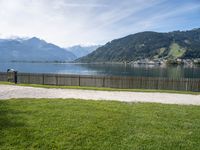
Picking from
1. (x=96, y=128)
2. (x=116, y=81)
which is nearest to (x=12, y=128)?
(x=96, y=128)

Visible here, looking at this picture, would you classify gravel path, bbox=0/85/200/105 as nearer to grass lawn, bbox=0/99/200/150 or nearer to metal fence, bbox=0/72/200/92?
grass lawn, bbox=0/99/200/150

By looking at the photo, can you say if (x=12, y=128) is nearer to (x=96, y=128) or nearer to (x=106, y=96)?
(x=96, y=128)

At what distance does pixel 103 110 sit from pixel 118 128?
9.52 ft

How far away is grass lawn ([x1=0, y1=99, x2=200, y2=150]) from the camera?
273 inches

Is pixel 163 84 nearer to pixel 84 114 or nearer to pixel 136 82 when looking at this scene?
pixel 136 82

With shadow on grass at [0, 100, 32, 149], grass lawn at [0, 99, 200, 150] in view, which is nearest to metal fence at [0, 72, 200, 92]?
grass lawn at [0, 99, 200, 150]

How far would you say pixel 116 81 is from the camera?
27.2 m

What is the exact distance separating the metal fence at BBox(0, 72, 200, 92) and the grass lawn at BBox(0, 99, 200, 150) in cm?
1456

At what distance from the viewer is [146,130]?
27.3 ft

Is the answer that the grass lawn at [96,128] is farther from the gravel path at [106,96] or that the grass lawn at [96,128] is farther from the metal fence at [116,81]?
the metal fence at [116,81]

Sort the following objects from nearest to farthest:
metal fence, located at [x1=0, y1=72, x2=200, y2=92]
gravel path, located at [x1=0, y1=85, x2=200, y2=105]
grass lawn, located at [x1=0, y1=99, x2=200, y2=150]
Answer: grass lawn, located at [x1=0, y1=99, x2=200, y2=150]
gravel path, located at [x1=0, y1=85, x2=200, y2=105]
metal fence, located at [x1=0, y1=72, x2=200, y2=92]

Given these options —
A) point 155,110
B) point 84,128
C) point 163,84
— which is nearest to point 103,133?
point 84,128

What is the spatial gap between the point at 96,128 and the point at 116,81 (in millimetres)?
19103

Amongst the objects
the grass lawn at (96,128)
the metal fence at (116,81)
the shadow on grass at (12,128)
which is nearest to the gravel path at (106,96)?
the grass lawn at (96,128)
